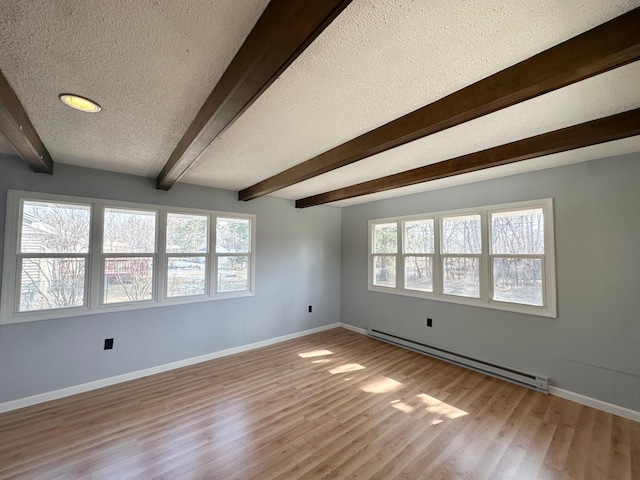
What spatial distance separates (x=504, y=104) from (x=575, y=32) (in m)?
0.37

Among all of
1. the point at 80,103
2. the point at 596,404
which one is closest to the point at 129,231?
the point at 80,103

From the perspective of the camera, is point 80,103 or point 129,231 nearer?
point 80,103

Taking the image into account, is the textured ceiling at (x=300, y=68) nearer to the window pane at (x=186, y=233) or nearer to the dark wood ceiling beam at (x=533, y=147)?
the dark wood ceiling beam at (x=533, y=147)

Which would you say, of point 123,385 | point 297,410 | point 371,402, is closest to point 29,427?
point 123,385

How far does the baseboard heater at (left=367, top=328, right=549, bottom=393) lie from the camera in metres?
3.07

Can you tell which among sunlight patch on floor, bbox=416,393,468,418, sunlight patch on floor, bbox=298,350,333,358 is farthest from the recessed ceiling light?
sunlight patch on floor, bbox=416,393,468,418

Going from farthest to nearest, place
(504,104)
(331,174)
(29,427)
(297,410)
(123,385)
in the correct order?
1. (331,174)
2. (123,385)
3. (297,410)
4. (29,427)
5. (504,104)

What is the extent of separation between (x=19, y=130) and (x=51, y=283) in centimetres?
190

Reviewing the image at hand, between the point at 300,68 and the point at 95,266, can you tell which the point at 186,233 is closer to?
the point at 95,266

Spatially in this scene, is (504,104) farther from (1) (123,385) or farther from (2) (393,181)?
(1) (123,385)

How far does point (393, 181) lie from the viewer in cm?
337

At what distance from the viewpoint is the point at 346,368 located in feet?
11.9

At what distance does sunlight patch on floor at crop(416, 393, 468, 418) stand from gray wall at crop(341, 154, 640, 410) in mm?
1197

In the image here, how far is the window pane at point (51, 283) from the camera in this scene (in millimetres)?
2801
